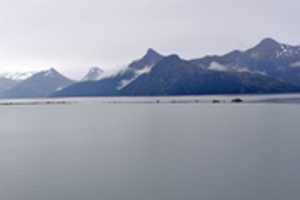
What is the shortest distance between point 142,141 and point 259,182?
16.2m

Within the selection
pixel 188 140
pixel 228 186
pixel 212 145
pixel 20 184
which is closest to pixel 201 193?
pixel 228 186

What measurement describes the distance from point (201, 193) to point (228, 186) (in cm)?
182

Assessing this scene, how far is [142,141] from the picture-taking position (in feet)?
107

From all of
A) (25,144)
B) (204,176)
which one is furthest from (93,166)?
(25,144)

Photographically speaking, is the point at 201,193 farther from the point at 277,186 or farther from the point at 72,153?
the point at 72,153

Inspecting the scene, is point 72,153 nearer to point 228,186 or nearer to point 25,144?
point 25,144

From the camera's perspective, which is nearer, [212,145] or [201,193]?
[201,193]

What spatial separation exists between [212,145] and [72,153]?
12221 mm

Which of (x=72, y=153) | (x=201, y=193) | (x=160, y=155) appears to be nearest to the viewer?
(x=201, y=193)

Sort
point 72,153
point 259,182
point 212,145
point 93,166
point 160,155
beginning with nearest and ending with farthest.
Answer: point 259,182, point 93,166, point 160,155, point 72,153, point 212,145

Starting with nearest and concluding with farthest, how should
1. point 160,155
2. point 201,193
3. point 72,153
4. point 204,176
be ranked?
1. point 201,193
2. point 204,176
3. point 160,155
4. point 72,153

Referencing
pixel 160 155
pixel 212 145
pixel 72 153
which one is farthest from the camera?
pixel 212 145

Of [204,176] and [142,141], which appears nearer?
[204,176]

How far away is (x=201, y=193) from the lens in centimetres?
1630
